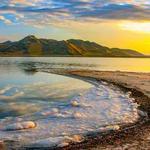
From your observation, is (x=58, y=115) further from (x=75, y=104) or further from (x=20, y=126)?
(x=75, y=104)

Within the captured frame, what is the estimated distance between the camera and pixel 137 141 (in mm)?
17906

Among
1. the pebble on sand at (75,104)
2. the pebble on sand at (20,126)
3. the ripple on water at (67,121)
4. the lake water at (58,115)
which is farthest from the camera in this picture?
the pebble on sand at (75,104)

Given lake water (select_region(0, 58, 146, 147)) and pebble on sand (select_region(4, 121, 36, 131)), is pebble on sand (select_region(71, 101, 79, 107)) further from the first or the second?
pebble on sand (select_region(4, 121, 36, 131))

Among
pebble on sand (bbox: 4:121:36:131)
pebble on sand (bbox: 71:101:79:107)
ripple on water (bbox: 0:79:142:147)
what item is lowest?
pebble on sand (bbox: 71:101:79:107)

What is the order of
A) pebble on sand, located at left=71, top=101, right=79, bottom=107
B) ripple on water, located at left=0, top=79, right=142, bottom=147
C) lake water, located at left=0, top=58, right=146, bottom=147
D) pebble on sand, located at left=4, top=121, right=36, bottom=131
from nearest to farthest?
ripple on water, located at left=0, top=79, right=142, bottom=147 → lake water, located at left=0, top=58, right=146, bottom=147 → pebble on sand, located at left=4, top=121, right=36, bottom=131 → pebble on sand, located at left=71, top=101, right=79, bottom=107

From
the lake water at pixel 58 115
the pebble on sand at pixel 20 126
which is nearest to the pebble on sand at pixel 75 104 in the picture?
the lake water at pixel 58 115

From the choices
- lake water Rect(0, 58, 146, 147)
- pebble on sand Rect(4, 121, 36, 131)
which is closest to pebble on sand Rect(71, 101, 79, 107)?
lake water Rect(0, 58, 146, 147)

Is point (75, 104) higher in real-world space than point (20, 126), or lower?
lower

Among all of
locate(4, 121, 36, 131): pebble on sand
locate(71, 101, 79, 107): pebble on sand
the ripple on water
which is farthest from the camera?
locate(71, 101, 79, 107): pebble on sand

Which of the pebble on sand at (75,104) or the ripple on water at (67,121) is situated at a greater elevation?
the ripple on water at (67,121)

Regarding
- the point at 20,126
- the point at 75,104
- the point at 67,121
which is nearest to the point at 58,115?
the point at 67,121

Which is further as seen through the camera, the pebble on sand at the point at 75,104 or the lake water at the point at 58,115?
the pebble on sand at the point at 75,104

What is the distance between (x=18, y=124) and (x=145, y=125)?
7253 mm

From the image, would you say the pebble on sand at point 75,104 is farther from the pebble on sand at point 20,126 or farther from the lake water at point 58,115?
the pebble on sand at point 20,126
